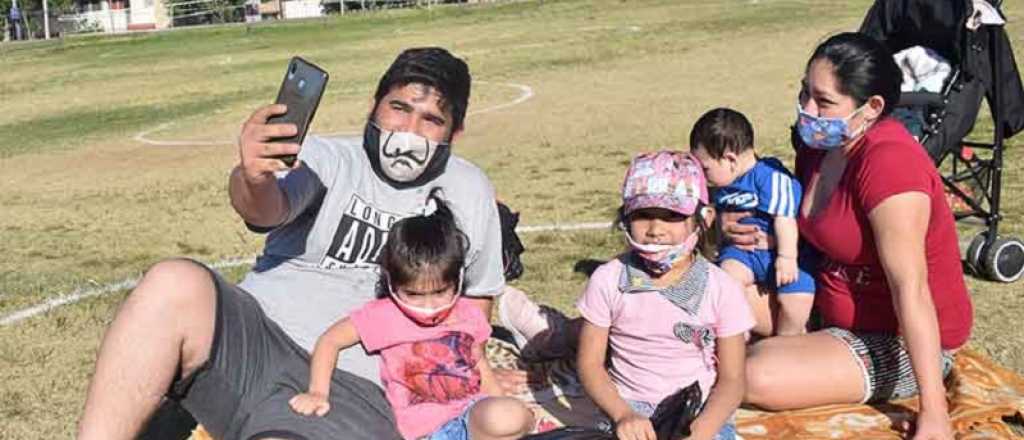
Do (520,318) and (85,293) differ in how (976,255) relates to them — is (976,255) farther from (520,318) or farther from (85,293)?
(85,293)

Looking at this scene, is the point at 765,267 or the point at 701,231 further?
the point at 765,267

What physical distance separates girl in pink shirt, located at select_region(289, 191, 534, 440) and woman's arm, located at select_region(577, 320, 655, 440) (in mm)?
321

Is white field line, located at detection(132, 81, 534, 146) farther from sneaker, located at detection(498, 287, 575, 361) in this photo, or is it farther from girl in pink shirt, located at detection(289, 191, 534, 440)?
girl in pink shirt, located at detection(289, 191, 534, 440)

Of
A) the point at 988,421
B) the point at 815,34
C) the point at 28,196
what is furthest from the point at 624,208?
the point at 815,34

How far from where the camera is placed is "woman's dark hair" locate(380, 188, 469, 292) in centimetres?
404

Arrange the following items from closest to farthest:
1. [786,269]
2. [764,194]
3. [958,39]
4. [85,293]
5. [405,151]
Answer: [405,151] → [786,269] → [764,194] → [958,39] → [85,293]

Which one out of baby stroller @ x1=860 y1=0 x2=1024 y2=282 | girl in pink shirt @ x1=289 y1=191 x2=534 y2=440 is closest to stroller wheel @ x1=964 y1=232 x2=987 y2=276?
baby stroller @ x1=860 y1=0 x2=1024 y2=282

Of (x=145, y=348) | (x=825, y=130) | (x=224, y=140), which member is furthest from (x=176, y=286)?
(x=224, y=140)

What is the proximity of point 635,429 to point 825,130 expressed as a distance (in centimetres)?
150

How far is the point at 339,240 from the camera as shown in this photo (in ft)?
14.4

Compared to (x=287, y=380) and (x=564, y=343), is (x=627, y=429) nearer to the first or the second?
(x=287, y=380)

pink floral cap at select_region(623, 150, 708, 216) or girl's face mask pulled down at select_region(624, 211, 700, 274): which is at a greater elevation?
pink floral cap at select_region(623, 150, 708, 216)

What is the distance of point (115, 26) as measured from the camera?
72562mm

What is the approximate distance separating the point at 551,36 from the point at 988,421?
26926mm
